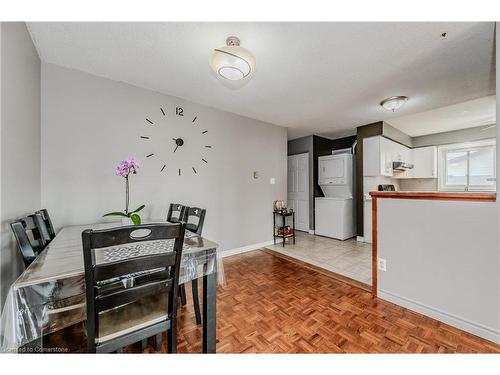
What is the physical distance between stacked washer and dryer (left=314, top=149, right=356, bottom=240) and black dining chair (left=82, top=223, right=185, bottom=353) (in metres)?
3.87

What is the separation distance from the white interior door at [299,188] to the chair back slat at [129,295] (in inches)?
168

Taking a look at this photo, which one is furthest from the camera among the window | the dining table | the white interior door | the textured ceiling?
the white interior door

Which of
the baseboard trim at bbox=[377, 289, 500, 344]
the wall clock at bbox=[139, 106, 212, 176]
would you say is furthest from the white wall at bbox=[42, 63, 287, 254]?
the baseboard trim at bbox=[377, 289, 500, 344]

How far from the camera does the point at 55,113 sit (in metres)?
2.08

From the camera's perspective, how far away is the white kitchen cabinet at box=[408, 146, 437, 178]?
473 centimetres

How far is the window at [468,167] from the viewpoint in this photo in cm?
427

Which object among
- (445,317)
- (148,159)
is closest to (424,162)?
(445,317)

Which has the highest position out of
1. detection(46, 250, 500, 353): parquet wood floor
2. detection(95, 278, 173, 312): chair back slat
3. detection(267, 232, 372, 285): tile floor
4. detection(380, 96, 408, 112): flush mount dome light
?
detection(380, 96, 408, 112): flush mount dome light

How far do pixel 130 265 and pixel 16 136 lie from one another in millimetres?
1328

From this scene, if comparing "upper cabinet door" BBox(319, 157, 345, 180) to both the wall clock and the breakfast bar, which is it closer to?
the breakfast bar

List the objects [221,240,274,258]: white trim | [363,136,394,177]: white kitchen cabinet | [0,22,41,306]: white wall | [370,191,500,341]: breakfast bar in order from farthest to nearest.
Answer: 1. [363,136,394,177]: white kitchen cabinet
2. [221,240,274,258]: white trim
3. [370,191,500,341]: breakfast bar
4. [0,22,41,306]: white wall

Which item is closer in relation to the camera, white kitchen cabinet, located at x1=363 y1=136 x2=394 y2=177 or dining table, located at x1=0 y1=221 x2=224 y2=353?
dining table, located at x1=0 y1=221 x2=224 y2=353
